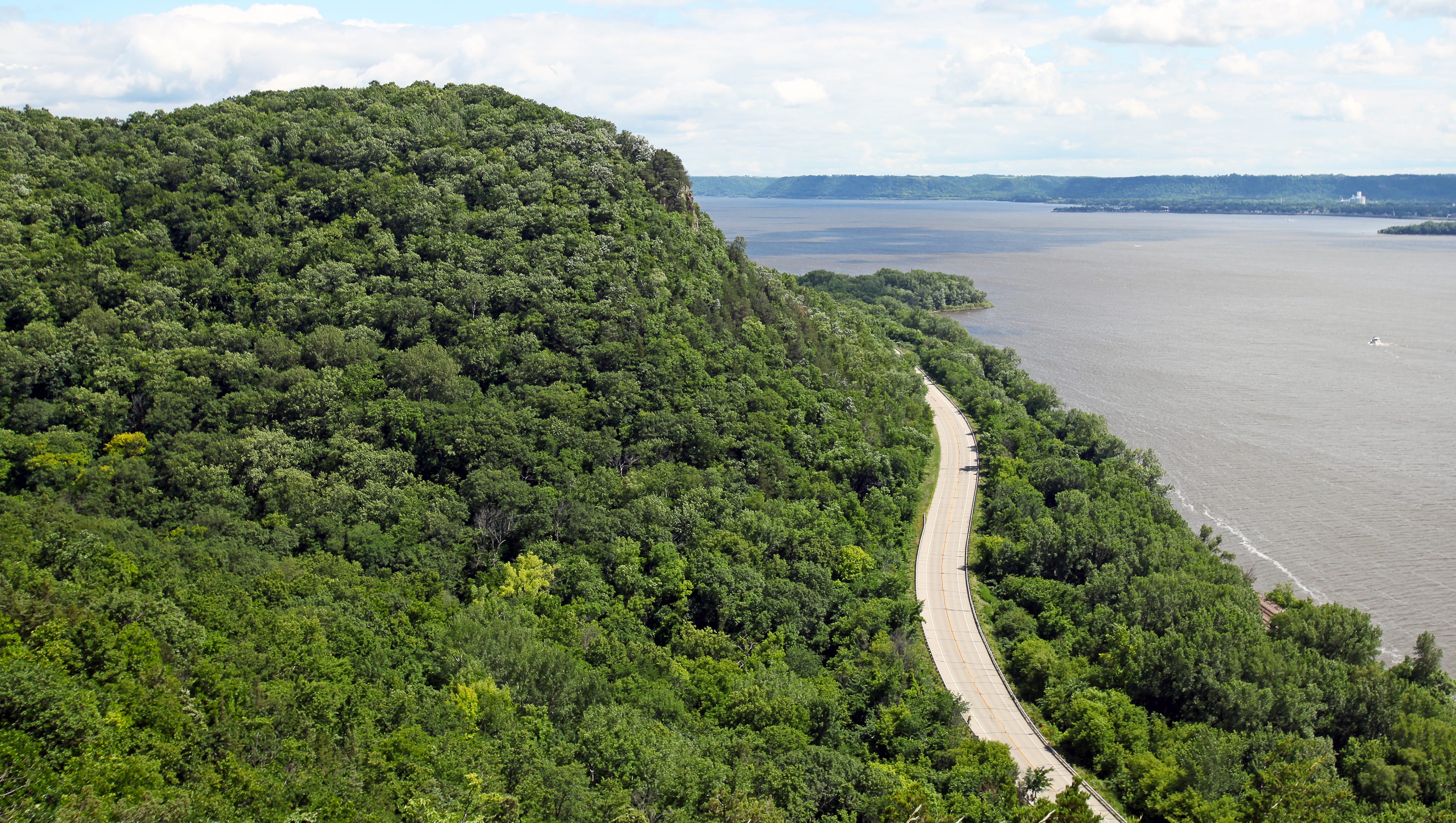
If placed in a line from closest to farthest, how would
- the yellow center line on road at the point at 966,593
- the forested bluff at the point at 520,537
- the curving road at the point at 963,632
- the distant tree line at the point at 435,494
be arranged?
the distant tree line at the point at 435,494 → the forested bluff at the point at 520,537 → the curving road at the point at 963,632 → the yellow center line on road at the point at 966,593

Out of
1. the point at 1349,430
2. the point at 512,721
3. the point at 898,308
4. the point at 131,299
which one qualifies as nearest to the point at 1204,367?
the point at 1349,430

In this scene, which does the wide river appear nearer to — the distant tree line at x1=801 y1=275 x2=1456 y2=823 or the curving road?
the distant tree line at x1=801 y1=275 x2=1456 y2=823

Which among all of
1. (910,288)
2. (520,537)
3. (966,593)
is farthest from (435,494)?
(910,288)

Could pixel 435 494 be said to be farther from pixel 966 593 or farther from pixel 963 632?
pixel 966 593

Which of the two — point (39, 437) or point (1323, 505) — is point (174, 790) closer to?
point (39, 437)

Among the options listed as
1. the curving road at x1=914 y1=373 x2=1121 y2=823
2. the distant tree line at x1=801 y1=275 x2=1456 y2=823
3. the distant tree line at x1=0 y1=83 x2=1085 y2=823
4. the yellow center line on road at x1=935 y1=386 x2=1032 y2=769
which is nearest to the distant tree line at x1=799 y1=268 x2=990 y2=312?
the distant tree line at x1=0 y1=83 x2=1085 y2=823

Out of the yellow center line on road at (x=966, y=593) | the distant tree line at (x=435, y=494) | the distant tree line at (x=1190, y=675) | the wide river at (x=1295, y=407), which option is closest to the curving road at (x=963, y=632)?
the yellow center line on road at (x=966, y=593)

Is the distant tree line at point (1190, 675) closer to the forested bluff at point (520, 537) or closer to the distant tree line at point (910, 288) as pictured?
the forested bluff at point (520, 537)
